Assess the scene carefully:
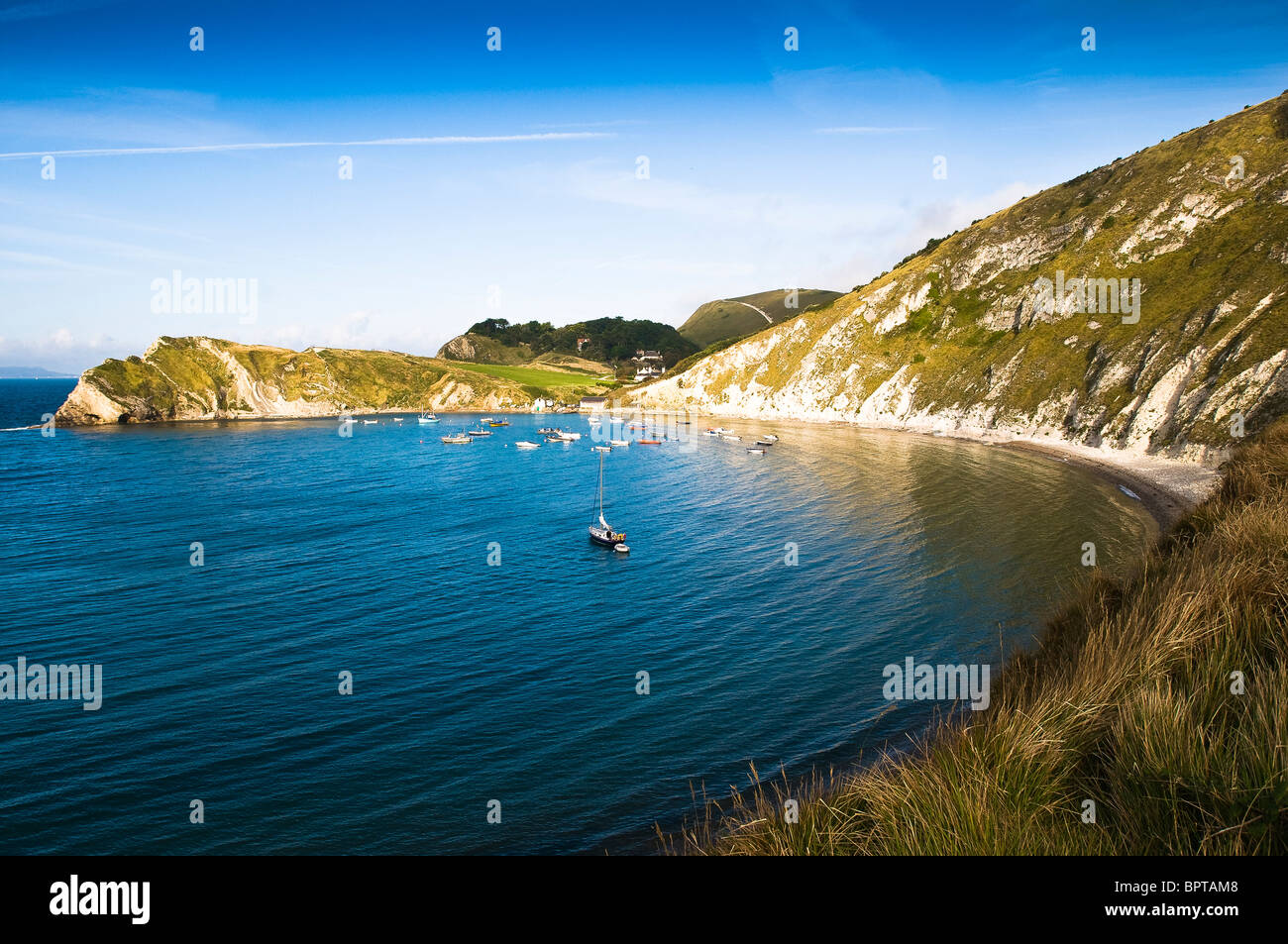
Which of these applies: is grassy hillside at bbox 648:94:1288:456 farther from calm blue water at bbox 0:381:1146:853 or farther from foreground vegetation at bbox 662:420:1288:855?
foreground vegetation at bbox 662:420:1288:855

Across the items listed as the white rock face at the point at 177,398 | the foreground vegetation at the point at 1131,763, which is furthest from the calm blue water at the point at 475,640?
the white rock face at the point at 177,398

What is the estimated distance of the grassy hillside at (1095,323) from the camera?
3066 inches

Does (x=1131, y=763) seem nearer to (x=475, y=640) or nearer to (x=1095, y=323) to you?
(x=475, y=640)

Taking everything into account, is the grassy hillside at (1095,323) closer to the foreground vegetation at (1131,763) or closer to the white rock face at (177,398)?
the foreground vegetation at (1131,763)

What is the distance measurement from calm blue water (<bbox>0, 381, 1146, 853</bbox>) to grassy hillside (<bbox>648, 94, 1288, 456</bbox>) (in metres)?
16.5

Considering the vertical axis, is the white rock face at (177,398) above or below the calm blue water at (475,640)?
above

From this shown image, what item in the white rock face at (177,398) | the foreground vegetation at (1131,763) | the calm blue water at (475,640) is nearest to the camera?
the foreground vegetation at (1131,763)

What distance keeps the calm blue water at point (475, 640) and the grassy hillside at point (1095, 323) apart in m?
16.5

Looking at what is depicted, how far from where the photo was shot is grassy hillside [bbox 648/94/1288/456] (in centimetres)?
7788

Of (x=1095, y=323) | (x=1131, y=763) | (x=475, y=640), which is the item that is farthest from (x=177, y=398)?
(x=1131, y=763)

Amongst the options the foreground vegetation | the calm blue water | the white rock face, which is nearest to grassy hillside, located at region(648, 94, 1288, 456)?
the calm blue water
